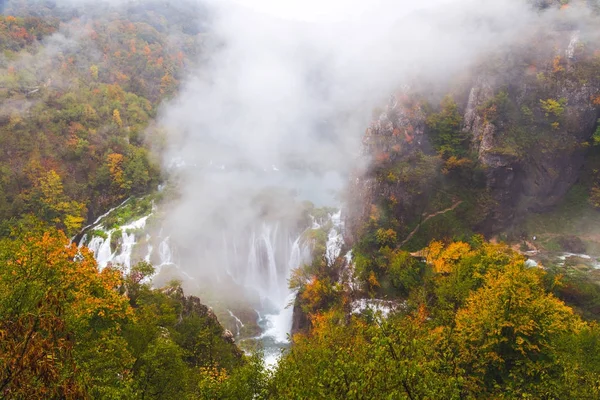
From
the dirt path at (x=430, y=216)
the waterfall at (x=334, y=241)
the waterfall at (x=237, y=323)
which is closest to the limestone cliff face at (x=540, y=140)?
the dirt path at (x=430, y=216)

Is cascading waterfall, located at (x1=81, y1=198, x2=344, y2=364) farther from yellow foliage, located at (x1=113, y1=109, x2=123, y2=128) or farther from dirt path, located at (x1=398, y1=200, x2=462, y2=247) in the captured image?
yellow foliage, located at (x1=113, y1=109, x2=123, y2=128)

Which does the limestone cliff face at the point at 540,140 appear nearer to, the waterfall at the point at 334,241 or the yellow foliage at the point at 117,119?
the waterfall at the point at 334,241

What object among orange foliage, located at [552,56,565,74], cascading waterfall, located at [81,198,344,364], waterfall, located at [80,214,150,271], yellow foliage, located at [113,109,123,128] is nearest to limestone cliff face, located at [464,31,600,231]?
orange foliage, located at [552,56,565,74]

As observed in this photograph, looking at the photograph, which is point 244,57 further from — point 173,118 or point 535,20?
point 535,20

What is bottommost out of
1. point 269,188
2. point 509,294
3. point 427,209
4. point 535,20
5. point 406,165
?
point 269,188

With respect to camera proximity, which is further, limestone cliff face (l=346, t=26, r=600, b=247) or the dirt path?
limestone cliff face (l=346, t=26, r=600, b=247)

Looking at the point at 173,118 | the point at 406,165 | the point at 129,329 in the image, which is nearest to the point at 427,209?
the point at 406,165

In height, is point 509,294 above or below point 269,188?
above

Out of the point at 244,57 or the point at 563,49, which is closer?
the point at 563,49
